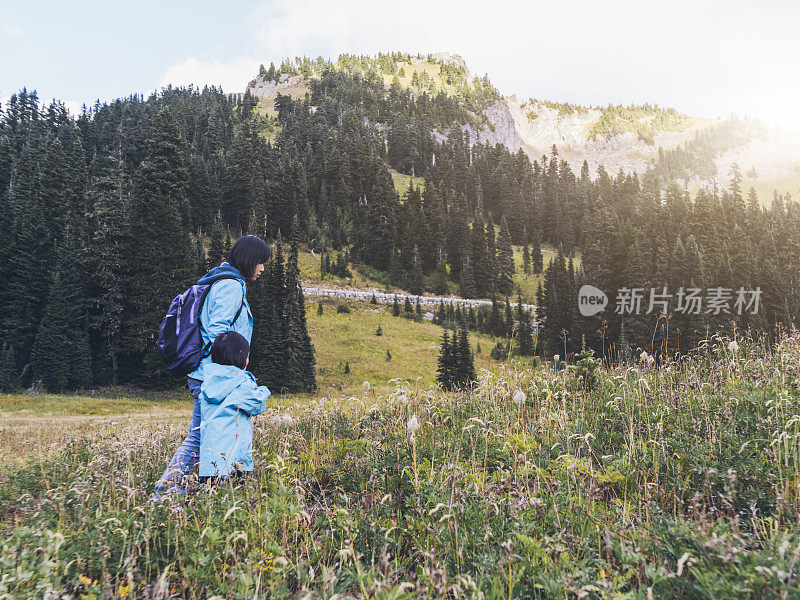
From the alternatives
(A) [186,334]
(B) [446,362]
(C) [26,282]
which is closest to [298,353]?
(B) [446,362]

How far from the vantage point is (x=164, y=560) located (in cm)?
292

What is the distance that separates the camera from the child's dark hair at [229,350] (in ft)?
14.2

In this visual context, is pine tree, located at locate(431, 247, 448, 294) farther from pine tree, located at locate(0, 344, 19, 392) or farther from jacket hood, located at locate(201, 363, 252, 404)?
jacket hood, located at locate(201, 363, 252, 404)

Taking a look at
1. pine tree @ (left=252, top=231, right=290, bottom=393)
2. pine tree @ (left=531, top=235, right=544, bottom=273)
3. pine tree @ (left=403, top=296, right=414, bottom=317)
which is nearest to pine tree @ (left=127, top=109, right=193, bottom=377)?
pine tree @ (left=252, top=231, right=290, bottom=393)

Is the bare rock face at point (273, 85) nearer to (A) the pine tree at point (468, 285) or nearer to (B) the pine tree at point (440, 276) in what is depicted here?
(B) the pine tree at point (440, 276)

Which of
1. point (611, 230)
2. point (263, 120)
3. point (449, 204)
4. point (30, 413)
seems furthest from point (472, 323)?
point (263, 120)

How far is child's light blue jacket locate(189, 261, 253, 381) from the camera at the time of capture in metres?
4.50

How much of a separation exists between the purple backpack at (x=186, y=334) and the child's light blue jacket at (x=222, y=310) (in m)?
0.04

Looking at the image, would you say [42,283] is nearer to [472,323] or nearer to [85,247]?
[85,247]

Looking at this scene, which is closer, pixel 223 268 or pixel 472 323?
pixel 223 268

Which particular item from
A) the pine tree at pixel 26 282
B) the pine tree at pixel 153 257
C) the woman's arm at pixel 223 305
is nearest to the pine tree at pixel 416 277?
the pine tree at pixel 153 257

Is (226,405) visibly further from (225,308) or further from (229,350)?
(225,308)

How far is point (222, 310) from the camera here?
4527 mm

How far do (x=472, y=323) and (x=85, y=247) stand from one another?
47.7 metres
